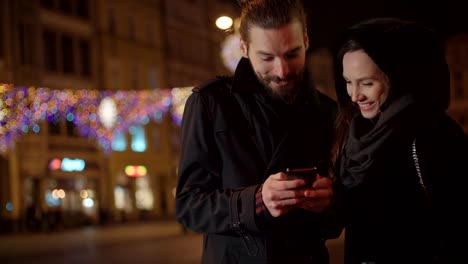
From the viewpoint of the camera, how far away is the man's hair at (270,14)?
108 inches

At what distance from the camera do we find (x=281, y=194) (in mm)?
2314

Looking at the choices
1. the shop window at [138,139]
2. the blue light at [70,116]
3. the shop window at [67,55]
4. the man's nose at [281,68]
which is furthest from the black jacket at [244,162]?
the shop window at [138,139]

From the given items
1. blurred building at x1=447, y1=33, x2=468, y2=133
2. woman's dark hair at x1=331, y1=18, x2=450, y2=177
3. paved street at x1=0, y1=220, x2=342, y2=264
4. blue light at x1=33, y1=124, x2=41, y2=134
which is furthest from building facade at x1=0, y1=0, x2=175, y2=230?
woman's dark hair at x1=331, y1=18, x2=450, y2=177

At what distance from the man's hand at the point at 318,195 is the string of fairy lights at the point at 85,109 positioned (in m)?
22.3

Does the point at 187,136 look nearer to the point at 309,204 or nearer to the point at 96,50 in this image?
the point at 309,204

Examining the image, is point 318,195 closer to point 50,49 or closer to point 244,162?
point 244,162

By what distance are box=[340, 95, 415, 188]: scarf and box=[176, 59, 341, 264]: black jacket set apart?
0.60 ft

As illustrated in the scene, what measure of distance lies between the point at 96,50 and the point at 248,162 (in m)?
38.2

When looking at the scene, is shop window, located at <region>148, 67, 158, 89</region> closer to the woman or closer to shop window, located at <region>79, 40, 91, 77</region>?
shop window, located at <region>79, 40, 91, 77</region>

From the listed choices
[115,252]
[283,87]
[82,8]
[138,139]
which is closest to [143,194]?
[138,139]

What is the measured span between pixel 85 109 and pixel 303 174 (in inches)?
1202

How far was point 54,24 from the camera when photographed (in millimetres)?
36688

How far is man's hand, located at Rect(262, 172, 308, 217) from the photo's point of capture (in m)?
2.29

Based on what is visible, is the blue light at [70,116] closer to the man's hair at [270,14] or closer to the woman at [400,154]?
the man's hair at [270,14]
